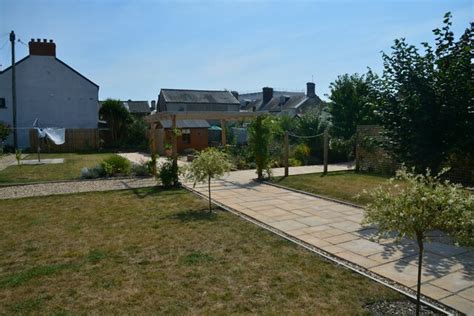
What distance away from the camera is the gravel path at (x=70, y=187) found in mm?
9363

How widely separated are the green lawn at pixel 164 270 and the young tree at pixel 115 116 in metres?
22.2

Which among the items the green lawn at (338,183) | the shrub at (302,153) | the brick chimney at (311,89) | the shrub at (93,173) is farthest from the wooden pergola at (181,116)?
the brick chimney at (311,89)

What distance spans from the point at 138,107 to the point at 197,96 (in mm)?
7678

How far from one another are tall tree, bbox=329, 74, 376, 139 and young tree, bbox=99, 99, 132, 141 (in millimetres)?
16785

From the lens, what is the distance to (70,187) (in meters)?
10.3

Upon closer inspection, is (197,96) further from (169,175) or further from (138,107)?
(169,175)

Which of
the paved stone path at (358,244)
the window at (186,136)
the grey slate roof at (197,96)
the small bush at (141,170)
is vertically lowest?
the paved stone path at (358,244)

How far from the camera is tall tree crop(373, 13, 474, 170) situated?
5301 millimetres

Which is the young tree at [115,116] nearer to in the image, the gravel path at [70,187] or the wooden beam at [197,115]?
the wooden beam at [197,115]

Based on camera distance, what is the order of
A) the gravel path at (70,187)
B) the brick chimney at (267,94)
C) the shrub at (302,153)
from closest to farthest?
the gravel path at (70,187) → the shrub at (302,153) → the brick chimney at (267,94)

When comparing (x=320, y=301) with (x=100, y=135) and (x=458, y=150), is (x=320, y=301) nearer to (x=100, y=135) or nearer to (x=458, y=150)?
(x=458, y=150)

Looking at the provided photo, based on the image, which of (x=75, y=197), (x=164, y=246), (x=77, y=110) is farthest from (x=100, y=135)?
(x=164, y=246)

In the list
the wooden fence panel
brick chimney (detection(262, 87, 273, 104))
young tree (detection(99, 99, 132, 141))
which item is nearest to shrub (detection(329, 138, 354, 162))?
young tree (detection(99, 99, 132, 141))

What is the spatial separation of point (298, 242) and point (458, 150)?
312 cm
